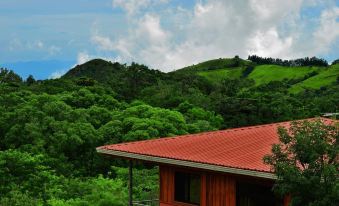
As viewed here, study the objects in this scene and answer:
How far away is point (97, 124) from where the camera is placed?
42.1 meters

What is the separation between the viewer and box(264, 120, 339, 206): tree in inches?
406

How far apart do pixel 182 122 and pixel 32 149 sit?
10.4 m

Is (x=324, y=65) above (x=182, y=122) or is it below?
above

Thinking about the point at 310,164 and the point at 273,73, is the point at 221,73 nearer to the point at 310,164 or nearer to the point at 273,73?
the point at 273,73

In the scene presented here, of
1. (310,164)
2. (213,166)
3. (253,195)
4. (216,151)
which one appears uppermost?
(216,151)

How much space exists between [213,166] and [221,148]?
188 centimetres

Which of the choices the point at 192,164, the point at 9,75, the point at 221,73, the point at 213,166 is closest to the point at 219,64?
the point at 221,73

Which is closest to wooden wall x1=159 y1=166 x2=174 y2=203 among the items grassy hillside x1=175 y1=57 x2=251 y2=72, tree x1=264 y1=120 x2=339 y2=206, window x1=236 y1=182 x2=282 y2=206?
window x1=236 y1=182 x2=282 y2=206

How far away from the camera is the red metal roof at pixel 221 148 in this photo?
50.8ft

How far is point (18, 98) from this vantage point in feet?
149

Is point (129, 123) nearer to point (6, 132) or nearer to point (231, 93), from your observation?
point (6, 132)

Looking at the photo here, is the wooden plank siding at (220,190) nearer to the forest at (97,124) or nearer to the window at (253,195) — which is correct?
the window at (253,195)

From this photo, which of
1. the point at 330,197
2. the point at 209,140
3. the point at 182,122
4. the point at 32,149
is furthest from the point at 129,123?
the point at 330,197

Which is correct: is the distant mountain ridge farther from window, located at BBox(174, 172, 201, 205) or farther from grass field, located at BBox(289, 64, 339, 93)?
window, located at BBox(174, 172, 201, 205)
